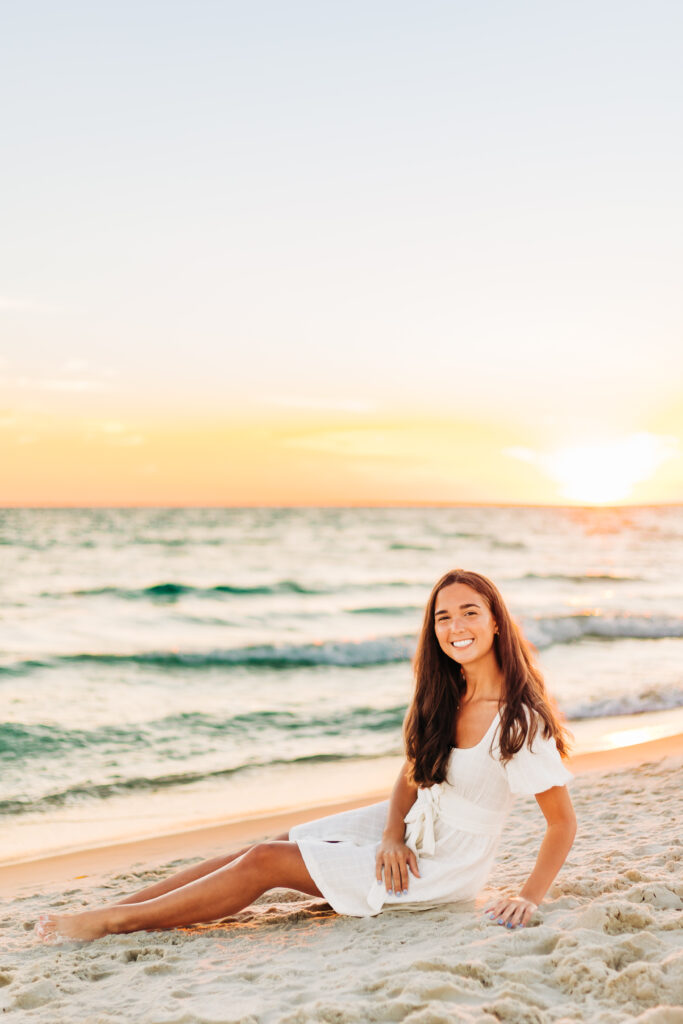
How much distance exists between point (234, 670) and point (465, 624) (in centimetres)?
1097

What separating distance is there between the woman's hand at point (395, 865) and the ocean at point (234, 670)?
3.26m

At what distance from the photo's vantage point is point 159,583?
26.6 metres

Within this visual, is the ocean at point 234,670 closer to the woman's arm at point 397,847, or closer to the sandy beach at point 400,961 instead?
the sandy beach at point 400,961

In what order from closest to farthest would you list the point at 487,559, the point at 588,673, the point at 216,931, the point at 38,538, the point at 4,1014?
→ the point at 4,1014, the point at 216,931, the point at 588,673, the point at 487,559, the point at 38,538

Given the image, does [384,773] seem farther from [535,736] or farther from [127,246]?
[127,246]

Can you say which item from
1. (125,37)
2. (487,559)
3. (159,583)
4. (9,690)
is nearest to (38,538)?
(159,583)

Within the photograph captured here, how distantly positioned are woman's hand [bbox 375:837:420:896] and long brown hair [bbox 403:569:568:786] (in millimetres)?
300

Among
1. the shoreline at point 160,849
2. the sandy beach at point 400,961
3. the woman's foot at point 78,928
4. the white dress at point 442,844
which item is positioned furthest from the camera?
the shoreline at point 160,849

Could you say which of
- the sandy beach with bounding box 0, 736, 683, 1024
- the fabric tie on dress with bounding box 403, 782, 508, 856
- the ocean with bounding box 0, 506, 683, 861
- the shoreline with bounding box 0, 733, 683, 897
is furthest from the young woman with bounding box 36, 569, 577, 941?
the ocean with bounding box 0, 506, 683, 861

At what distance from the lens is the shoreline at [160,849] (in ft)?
17.2

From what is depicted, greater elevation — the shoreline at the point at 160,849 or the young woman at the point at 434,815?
the young woman at the point at 434,815

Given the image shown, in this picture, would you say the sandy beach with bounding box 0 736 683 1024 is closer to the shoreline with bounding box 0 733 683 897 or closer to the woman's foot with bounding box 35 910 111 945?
the woman's foot with bounding box 35 910 111 945

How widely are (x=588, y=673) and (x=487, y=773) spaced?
10.3m

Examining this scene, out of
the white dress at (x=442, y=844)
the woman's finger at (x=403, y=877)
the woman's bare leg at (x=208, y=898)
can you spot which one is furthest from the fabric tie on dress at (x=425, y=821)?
the woman's bare leg at (x=208, y=898)
